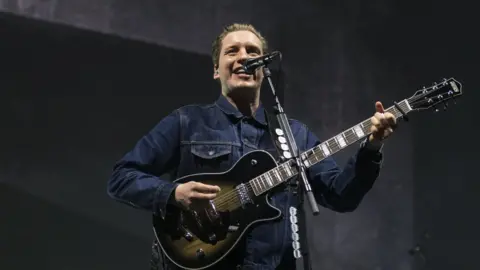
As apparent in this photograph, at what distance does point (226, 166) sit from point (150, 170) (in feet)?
0.77

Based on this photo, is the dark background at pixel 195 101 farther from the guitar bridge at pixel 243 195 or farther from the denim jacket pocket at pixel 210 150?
the guitar bridge at pixel 243 195

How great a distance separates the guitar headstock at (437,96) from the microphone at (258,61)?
0.41 metres

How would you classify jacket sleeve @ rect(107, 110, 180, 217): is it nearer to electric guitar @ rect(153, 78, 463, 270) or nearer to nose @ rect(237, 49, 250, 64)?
electric guitar @ rect(153, 78, 463, 270)

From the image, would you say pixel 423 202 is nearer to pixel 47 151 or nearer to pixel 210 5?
pixel 210 5

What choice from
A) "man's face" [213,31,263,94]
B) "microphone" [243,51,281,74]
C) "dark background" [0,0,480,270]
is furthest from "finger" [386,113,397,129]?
"dark background" [0,0,480,270]

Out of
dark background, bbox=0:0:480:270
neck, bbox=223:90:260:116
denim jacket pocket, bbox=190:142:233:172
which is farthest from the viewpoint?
dark background, bbox=0:0:480:270

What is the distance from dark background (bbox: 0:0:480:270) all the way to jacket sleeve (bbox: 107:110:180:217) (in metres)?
0.61

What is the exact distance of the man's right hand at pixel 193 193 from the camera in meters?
1.49

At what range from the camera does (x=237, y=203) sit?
1.62 metres

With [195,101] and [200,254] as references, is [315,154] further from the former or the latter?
[195,101]

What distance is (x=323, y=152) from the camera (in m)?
1.66

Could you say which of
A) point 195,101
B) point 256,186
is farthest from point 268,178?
point 195,101

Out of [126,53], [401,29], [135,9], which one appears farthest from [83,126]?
[401,29]

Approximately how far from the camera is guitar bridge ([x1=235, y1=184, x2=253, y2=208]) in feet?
5.31
